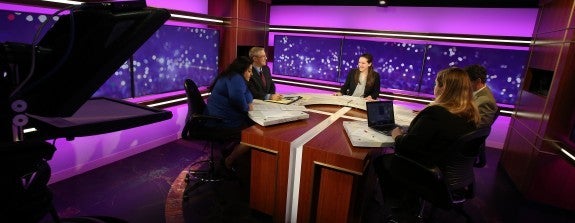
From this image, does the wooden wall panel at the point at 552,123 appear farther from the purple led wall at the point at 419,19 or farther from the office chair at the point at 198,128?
the office chair at the point at 198,128

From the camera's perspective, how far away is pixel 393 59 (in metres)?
5.19

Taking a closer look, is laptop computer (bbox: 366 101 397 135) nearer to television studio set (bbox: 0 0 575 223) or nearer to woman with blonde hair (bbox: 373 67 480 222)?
television studio set (bbox: 0 0 575 223)

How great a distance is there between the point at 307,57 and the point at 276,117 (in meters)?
3.44

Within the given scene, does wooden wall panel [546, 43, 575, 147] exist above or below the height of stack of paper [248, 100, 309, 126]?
above

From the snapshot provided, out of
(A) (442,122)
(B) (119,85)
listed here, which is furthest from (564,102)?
(B) (119,85)

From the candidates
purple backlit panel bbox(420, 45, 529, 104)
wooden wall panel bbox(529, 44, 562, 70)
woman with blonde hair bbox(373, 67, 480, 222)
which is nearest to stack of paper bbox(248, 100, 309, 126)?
woman with blonde hair bbox(373, 67, 480, 222)

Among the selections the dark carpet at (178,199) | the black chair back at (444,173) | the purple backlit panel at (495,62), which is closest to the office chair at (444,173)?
the black chair back at (444,173)

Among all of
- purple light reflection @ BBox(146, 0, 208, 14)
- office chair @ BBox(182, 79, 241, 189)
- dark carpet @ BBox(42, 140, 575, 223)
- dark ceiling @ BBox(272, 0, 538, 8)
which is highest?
dark ceiling @ BBox(272, 0, 538, 8)

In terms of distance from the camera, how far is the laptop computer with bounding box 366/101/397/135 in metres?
2.52

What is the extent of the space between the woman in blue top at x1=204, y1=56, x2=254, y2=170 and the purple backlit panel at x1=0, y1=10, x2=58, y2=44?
51.9 inches

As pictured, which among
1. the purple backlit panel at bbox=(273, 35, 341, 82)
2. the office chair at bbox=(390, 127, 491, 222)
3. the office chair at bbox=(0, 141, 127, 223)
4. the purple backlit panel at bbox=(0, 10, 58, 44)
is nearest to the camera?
the office chair at bbox=(0, 141, 127, 223)

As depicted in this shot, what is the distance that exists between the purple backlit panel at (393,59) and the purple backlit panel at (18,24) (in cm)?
425

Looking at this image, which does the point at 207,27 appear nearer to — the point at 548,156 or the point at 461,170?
the point at 461,170

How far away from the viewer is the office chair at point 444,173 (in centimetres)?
189
